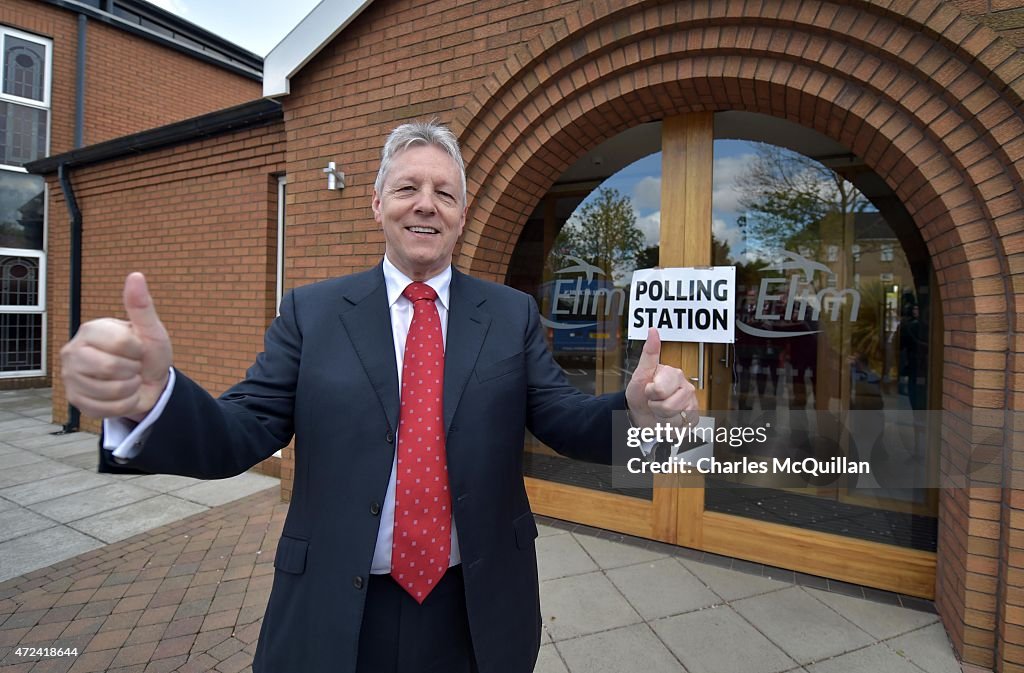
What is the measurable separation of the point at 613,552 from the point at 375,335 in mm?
3026

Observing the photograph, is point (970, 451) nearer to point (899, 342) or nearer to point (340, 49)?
point (899, 342)

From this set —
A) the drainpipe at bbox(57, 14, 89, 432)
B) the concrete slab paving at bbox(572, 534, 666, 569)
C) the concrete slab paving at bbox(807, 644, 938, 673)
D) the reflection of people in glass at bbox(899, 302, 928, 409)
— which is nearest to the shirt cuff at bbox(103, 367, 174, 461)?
the concrete slab paving at bbox(807, 644, 938, 673)

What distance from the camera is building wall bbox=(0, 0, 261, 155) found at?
10.5 metres

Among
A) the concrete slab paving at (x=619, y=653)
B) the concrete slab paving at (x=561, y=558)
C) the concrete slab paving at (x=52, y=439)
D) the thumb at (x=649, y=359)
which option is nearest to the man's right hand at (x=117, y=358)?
the thumb at (x=649, y=359)

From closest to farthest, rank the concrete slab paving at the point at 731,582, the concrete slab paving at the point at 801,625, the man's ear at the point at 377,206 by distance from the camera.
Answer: the man's ear at the point at 377,206 → the concrete slab paving at the point at 801,625 → the concrete slab paving at the point at 731,582

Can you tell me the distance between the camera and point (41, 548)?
3.88m

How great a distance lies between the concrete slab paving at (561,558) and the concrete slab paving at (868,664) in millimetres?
1379

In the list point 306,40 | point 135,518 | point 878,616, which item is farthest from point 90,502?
point 878,616

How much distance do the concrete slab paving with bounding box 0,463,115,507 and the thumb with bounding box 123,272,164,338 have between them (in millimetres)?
5491

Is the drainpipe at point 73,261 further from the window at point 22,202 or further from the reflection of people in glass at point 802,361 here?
the reflection of people in glass at point 802,361

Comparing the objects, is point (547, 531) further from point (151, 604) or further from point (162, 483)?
point (162, 483)

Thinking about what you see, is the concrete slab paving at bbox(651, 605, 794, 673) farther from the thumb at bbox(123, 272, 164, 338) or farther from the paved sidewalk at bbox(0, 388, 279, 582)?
the paved sidewalk at bbox(0, 388, 279, 582)

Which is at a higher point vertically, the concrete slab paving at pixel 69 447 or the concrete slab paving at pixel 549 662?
the concrete slab paving at pixel 69 447

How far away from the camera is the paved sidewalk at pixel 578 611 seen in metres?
2.65
